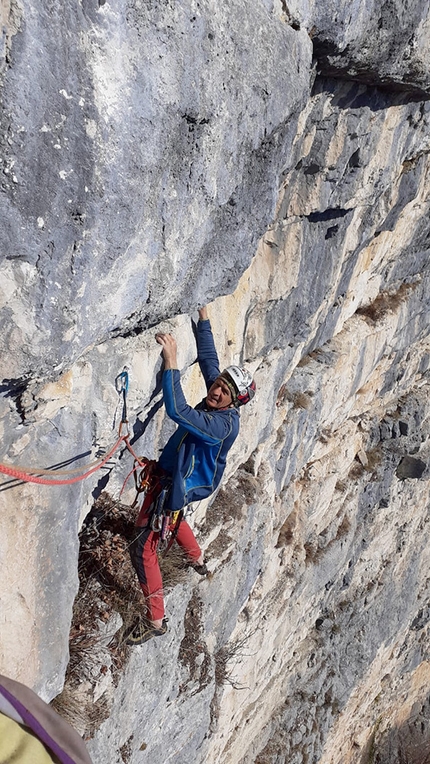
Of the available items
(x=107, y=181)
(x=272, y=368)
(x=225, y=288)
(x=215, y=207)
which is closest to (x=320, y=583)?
(x=272, y=368)

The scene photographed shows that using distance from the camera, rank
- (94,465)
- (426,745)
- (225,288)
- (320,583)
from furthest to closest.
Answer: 1. (426,745)
2. (320,583)
3. (225,288)
4. (94,465)

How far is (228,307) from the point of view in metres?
4.94

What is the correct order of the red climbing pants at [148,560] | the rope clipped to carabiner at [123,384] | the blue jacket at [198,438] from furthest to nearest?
the red climbing pants at [148,560] → the blue jacket at [198,438] → the rope clipped to carabiner at [123,384]

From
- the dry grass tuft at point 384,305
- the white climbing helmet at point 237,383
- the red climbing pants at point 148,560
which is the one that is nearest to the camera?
the white climbing helmet at point 237,383

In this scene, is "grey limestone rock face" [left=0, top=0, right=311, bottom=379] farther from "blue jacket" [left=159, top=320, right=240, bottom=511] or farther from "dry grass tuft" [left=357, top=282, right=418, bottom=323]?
"dry grass tuft" [left=357, top=282, right=418, bottom=323]

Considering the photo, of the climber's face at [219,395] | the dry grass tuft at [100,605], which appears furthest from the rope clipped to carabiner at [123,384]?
the dry grass tuft at [100,605]

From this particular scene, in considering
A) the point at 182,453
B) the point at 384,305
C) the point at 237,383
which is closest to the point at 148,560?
the point at 182,453

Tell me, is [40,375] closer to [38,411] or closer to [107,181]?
[38,411]

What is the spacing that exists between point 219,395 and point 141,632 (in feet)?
6.72

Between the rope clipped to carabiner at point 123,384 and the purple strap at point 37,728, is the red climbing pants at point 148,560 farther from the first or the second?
the purple strap at point 37,728

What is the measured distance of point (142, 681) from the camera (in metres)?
4.90

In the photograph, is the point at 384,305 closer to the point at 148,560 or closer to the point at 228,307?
the point at 228,307

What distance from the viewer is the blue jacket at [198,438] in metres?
3.61

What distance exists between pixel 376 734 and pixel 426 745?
7.00 feet
